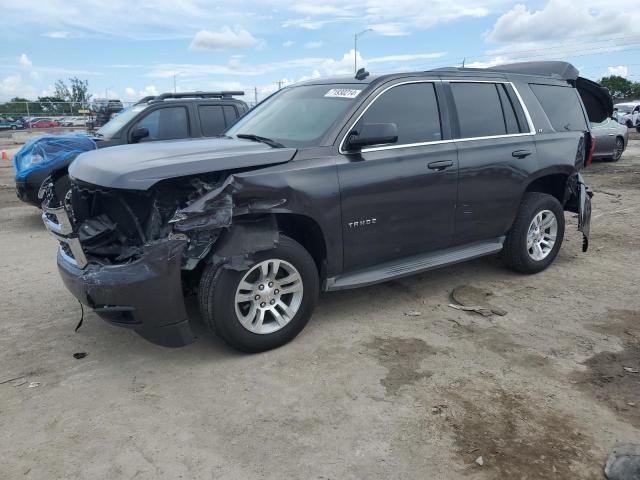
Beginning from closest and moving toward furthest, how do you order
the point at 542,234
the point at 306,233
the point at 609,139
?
the point at 306,233, the point at 542,234, the point at 609,139

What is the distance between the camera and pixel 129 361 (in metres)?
3.84

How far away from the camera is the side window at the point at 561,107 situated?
563 cm

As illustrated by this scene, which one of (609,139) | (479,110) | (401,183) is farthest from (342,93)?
(609,139)

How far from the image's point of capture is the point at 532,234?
5.57m

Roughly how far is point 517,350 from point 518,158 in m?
2.06

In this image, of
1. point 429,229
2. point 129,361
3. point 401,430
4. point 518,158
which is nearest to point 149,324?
point 129,361

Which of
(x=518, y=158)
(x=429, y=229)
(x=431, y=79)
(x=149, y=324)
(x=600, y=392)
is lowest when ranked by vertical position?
(x=600, y=392)

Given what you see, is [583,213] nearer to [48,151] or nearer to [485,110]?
[485,110]

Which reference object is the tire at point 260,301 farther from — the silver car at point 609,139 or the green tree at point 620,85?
the green tree at point 620,85

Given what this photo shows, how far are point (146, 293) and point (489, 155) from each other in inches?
130

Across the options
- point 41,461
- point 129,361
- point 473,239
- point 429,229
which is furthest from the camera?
point 473,239

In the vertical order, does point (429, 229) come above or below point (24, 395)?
above

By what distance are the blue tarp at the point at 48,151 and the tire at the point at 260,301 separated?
533 centimetres

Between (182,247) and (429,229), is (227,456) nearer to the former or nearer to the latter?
Result: (182,247)
